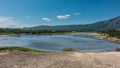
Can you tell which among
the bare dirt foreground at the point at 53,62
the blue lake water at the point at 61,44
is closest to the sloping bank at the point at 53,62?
the bare dirt foreground at the point at 53,62

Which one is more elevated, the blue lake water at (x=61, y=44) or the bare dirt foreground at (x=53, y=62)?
the bare dirt foreground at (x=53, y=62)

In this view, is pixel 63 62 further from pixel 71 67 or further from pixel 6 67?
pixel 6 67

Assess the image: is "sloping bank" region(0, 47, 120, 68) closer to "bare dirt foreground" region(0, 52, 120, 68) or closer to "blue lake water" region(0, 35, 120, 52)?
"bare dirt foreground" region(0, 52, 120, 68)

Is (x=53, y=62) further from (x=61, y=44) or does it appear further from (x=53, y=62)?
(x=61, y=44)

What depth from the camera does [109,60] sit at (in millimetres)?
Result: 24719

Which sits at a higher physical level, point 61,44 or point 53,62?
point 53,62

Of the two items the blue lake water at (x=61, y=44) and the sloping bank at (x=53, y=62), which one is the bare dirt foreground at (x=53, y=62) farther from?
the blue lake water at (x=61, y=44)

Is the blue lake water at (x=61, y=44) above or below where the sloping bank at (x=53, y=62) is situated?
below

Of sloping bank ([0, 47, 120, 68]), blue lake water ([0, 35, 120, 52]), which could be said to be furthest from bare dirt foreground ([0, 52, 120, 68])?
blue lake water ([0, 35, 120, 52])

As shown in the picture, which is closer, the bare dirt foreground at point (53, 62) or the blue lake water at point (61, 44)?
the bare dirt foreground at point (53, 62)

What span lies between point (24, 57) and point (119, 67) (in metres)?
9.76

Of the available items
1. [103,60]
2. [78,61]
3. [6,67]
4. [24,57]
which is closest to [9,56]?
[24,57]

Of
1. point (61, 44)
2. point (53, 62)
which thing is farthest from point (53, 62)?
point (61, 44)

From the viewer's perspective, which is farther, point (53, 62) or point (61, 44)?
point (61, 44)
